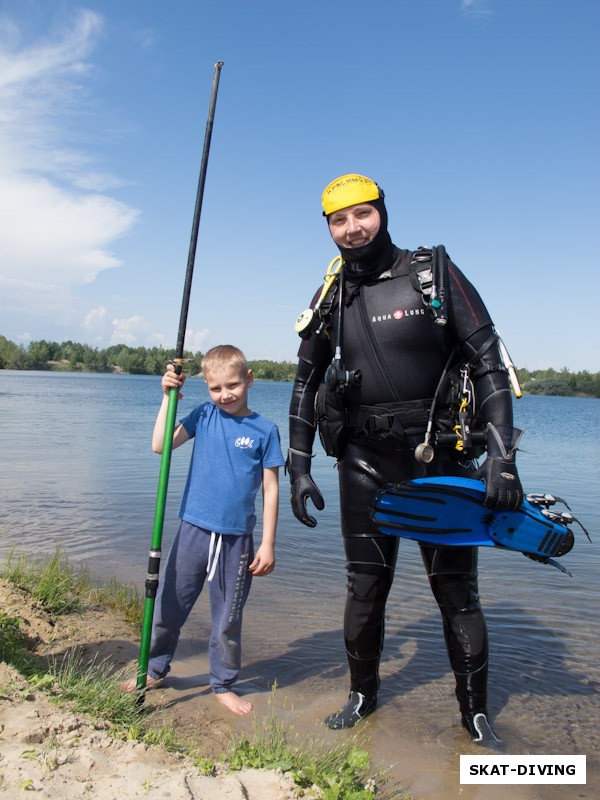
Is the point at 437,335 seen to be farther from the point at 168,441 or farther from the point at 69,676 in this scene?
the point at 69,676

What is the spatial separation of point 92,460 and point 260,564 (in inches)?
409

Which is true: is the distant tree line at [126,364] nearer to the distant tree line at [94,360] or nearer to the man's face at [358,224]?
the distant tree line at [94,360]

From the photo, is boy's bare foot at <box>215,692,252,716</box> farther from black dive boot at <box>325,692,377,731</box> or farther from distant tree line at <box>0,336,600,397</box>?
distant tree line at <box>0,336,600,397</box>

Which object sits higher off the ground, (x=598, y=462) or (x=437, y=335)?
(x=437, y=335)

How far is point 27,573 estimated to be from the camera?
4434mm

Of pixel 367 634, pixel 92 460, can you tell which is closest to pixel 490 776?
pixel 367 634

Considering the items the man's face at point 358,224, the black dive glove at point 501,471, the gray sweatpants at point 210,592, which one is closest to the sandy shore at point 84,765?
the gray sweatpants at point 210,592

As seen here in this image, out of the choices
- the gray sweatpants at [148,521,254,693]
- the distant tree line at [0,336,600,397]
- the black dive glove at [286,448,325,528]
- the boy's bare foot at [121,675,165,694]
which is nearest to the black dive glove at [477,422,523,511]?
the black dive glove at [286,448,325,528]

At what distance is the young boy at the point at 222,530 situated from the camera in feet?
11.4

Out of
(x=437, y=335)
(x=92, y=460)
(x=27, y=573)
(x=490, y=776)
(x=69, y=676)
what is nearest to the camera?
(x=69, y=676)

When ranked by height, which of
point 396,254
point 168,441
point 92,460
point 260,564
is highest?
point 396,254

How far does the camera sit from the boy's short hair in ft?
11.6

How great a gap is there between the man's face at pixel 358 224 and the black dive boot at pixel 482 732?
7.95ft

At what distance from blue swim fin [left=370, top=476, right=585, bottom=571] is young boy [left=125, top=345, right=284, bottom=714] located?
2.13 feet
